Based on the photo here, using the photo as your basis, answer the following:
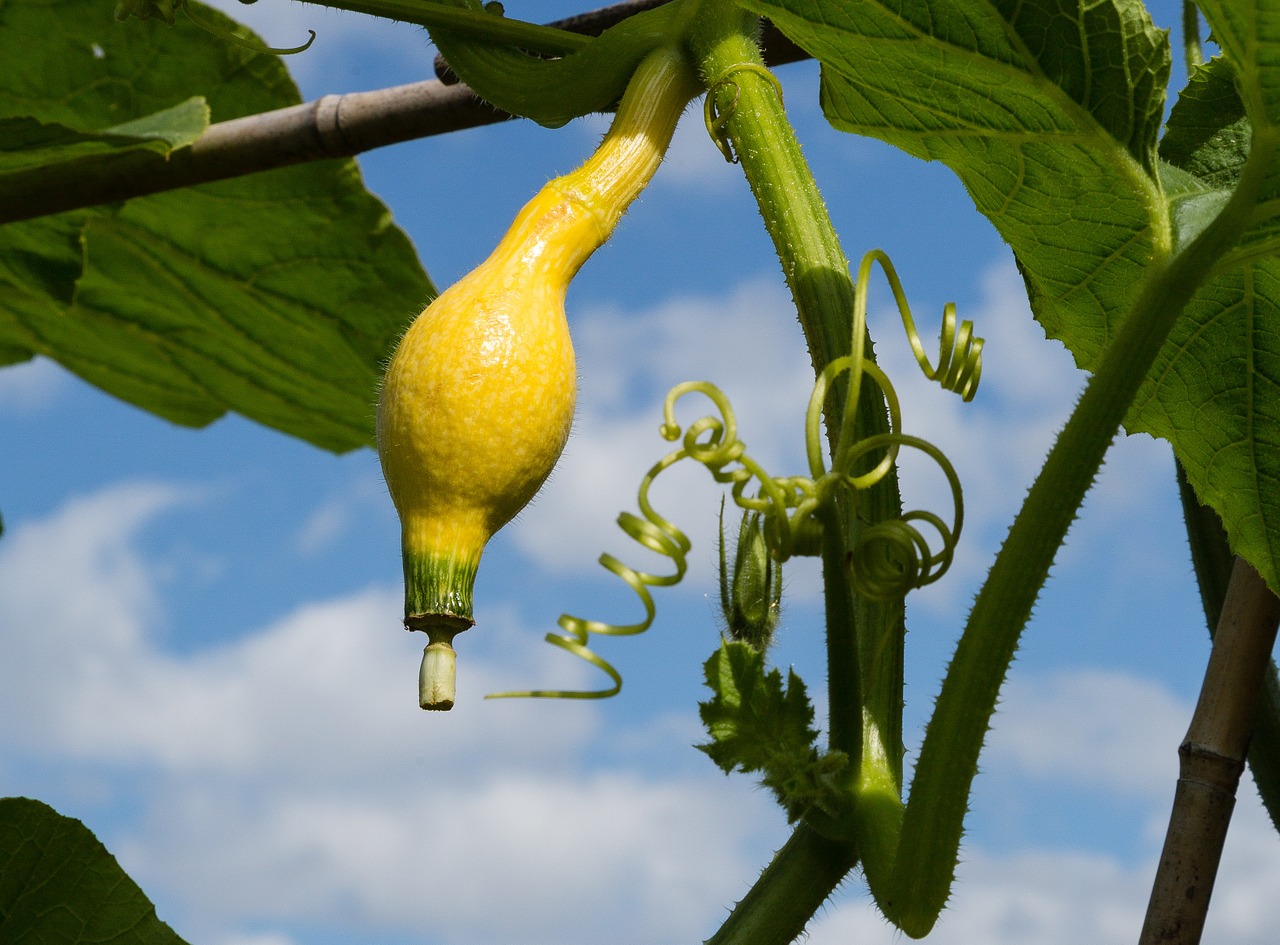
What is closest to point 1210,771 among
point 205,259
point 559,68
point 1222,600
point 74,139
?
point 1222,600

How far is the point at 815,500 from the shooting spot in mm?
Result: 886

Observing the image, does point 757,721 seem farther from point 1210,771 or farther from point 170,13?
point 170,13

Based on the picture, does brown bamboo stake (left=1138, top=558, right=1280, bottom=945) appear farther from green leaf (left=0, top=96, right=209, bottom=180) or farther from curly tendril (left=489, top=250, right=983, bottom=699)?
green leaf (left=0, top=96, right=209, bottom=180)

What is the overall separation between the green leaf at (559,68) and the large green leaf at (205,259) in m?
0.95

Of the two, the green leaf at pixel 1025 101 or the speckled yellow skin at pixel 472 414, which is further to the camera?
the green leaf at pixel 1025 101

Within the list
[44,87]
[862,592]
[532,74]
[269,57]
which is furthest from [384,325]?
[862,592]

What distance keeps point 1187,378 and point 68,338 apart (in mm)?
2053

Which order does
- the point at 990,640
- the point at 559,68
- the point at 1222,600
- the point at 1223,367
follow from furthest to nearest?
1. the point at 1222,600
2. the point at 1223,367
3. the point at 559,68
4. the point at 990,640

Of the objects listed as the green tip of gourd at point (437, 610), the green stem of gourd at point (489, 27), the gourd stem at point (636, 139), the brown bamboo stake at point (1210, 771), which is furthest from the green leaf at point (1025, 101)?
the green tip of gourd at point (437, 610)

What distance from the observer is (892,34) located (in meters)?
1.02

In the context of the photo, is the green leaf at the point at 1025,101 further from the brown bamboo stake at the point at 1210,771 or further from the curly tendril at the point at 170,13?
the curly tendril at the point at 170,13

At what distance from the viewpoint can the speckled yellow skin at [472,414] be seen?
0.90 m

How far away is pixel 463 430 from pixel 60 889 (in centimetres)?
84

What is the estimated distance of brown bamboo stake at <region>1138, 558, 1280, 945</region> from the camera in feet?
3.75
